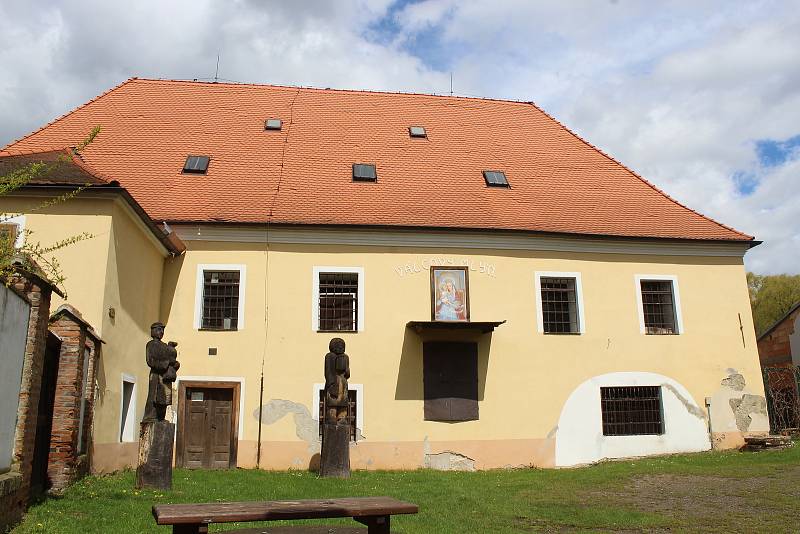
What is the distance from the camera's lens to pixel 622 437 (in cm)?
1609

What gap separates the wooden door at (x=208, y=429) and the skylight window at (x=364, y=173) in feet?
20.5

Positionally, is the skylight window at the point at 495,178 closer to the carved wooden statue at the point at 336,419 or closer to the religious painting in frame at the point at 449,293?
the religious painting in frame at the point at 449,293

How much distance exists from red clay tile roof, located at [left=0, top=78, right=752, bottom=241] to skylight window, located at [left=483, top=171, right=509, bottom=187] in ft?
0.58

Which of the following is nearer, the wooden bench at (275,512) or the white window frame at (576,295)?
the wooden bench at (275,512)

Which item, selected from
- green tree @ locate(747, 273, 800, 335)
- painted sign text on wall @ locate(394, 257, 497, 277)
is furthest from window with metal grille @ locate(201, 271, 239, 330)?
green tree @ locate(747, 273, 800, 335)

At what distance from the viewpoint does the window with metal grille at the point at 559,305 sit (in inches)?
658

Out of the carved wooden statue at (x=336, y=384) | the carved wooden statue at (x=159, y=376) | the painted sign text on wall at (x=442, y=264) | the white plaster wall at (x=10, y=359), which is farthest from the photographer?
the painted sign text on wall at (x=442, y=264)

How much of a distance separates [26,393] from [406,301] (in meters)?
9.40

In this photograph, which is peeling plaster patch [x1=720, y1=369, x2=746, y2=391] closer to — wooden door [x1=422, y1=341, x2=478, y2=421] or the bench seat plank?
wooden door [x1=422, y1=341, x2=478, y2=421]

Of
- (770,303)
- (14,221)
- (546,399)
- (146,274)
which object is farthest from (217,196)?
(770,303)

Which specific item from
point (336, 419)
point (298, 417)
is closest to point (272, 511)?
point (336, 419)

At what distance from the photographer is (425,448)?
1526 centimetres

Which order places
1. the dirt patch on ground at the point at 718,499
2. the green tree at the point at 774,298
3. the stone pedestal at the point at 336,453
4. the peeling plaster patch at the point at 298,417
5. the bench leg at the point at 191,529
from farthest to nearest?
the green tree at the point at 774,298, the peeling plaster patch at the point at 298,417, the stone pedestal at the point at 336,453, the dirt patch on ground at the point at 718,499, the bench leg at the point at 191,529

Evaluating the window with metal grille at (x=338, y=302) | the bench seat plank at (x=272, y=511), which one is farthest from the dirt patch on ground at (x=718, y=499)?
the window with metal grille at (x=338, y=302)
